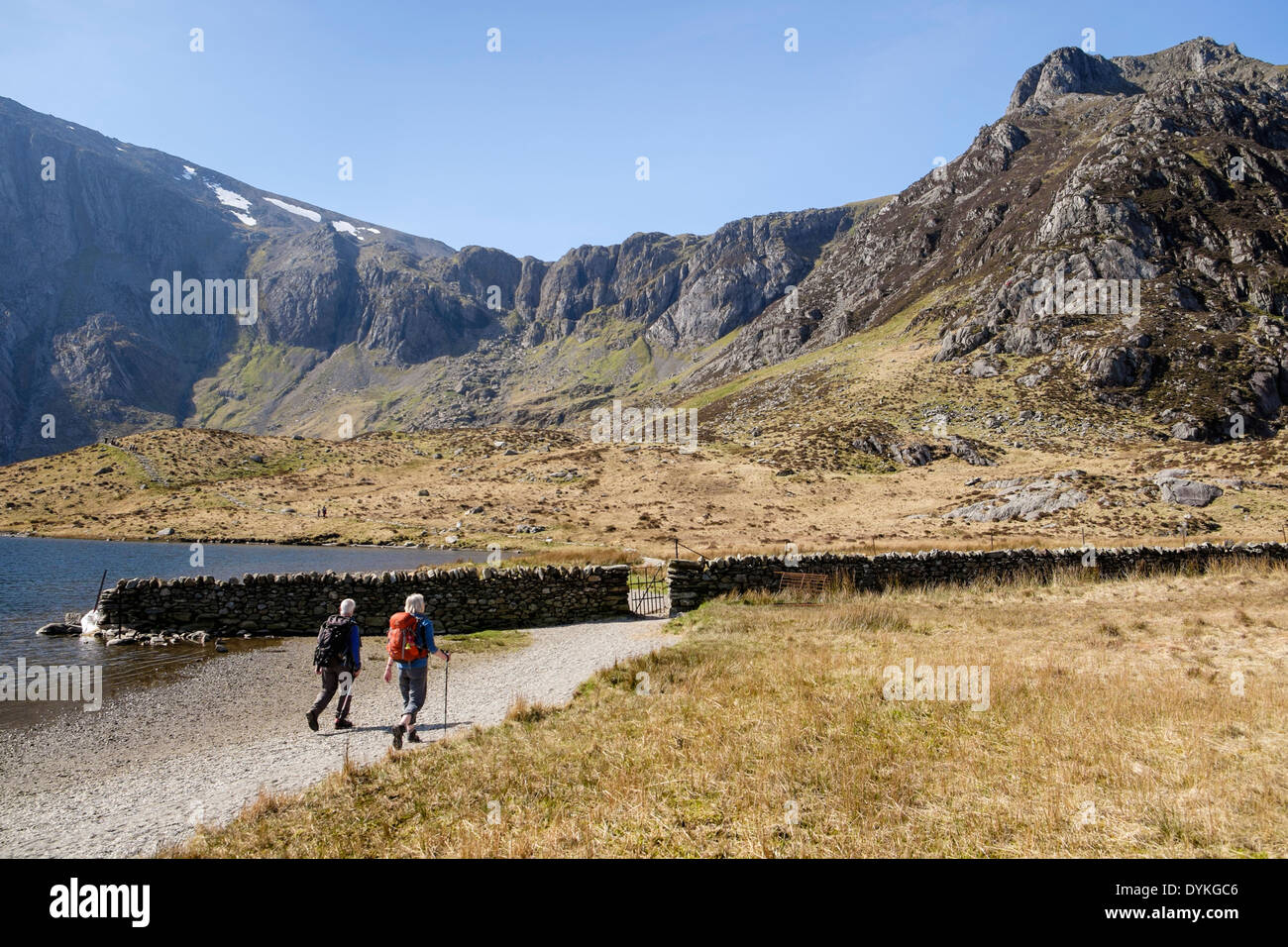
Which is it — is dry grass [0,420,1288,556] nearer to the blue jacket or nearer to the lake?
the lake

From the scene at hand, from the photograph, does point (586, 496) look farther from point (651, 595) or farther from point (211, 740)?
point (211, 740)

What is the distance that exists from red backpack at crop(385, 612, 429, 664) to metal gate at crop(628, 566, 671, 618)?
42.3 ft

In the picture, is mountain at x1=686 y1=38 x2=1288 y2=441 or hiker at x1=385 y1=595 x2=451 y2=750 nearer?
hiker at x1=385 y1=595 x2=451 y2=750

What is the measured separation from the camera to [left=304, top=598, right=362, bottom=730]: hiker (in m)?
11.6

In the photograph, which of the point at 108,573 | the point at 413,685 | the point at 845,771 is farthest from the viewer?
the point at 108,573

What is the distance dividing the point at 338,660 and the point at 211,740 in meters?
2.68

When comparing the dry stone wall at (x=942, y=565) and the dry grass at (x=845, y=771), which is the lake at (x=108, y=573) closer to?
the dry grass at (x=845, y=771)

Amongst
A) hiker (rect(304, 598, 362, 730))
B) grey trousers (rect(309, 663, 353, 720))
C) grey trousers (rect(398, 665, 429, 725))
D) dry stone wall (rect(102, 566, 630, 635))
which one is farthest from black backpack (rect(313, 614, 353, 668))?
dry stone wall (rect(102, 566, 630, 635))

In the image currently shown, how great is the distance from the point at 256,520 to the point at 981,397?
289ft

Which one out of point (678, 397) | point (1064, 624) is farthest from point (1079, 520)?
point (678, 397)

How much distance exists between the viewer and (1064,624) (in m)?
16.4

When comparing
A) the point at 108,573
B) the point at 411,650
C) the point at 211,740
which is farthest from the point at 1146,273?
the point at 108,573

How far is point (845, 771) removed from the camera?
23.8ft

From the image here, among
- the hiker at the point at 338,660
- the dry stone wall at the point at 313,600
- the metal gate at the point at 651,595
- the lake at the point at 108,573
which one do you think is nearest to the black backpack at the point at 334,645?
the hiker at the point at 338,660
